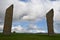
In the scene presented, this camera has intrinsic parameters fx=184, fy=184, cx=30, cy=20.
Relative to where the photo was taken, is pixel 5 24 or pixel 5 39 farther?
pixel 5 24

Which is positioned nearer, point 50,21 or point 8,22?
point 8,22

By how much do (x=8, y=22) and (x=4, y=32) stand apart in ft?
5.53

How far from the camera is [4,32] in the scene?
94.4ft

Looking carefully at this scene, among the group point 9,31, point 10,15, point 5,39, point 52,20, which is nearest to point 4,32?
point 9,31

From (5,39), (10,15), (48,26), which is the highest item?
(10,15)

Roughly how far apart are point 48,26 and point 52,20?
122 centimetres

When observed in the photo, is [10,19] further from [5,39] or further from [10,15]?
[5,39]

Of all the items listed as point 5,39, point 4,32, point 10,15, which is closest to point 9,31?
point 4,32

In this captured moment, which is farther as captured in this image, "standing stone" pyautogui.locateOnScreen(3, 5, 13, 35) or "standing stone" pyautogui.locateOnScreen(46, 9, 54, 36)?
"standing stone" pyautogui.locateOnScreen(46, 9, 54, 36)

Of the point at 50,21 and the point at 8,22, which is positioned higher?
the point at 50,21

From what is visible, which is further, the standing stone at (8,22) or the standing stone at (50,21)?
the standing stone at (50,21)

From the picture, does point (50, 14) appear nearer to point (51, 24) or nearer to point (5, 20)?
point (51, 24)

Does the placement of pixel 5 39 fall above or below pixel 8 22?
below

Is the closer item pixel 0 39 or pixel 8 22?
pixel 0 39
